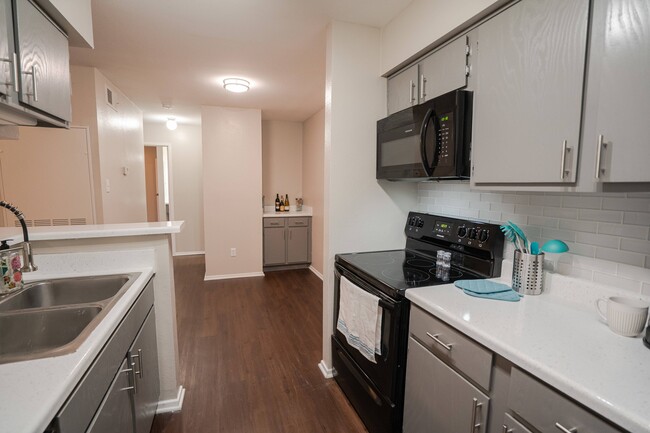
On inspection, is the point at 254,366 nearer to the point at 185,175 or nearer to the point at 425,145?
the point at 425,145

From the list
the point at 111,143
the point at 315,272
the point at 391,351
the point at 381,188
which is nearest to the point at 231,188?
the point at 111,143

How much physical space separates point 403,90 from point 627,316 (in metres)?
1.56

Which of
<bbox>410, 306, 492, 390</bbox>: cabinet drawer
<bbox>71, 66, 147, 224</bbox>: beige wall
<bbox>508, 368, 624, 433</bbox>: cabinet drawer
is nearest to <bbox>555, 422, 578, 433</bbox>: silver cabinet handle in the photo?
<bbox>508, 368, 624, 433</bbox>: cabinet drawer

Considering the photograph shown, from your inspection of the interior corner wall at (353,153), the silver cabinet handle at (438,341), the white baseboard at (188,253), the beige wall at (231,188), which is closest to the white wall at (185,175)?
the white baseboard at (188,253)

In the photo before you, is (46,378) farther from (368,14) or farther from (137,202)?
(137,202)

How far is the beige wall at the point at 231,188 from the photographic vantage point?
4336mm

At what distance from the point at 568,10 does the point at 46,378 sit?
75.4 inches

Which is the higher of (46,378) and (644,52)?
(644,52)

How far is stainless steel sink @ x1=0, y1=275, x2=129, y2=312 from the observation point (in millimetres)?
1466

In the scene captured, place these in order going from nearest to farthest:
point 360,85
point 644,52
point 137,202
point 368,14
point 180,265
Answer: point 644,52, point 368,14, point 360,85, point 137,202, point 180,265

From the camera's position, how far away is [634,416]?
2.24ft

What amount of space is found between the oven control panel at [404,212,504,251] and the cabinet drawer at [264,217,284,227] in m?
2.84

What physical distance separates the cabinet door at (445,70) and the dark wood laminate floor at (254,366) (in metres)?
1.95

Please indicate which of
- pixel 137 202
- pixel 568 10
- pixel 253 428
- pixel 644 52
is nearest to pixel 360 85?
pixel 568 10
